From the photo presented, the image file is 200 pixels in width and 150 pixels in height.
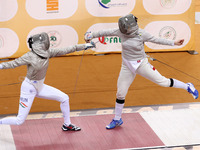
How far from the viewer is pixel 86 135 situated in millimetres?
4668

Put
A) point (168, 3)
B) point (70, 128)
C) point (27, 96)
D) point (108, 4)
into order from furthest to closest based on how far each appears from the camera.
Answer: point (168, 3) < point (108, 4) < point (70, 128) < point (27, 96)

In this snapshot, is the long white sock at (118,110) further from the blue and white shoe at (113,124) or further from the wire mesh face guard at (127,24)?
the wire mesh face guard at (127,24)

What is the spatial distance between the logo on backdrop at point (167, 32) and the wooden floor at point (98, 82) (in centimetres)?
31

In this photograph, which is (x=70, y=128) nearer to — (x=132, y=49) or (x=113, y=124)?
(x=113, y=124)

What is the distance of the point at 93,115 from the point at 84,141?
0.71m

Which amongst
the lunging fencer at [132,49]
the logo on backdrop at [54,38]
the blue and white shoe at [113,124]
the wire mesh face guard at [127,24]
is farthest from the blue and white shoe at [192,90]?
the logo on backdrop at [54,38]

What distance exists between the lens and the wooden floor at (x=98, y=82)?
5539 millimetres

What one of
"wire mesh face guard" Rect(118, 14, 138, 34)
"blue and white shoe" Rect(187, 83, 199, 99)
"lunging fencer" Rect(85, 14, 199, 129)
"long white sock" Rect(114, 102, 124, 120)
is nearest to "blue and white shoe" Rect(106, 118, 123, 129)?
"long white sock" Rect(114, 102, 124, 120)

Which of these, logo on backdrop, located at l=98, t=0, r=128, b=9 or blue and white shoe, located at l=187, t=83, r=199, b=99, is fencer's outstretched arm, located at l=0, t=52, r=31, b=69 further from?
logo on backdrop, located at l=98, t=0, r=128, b=9

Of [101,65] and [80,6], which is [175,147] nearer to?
[101,65]

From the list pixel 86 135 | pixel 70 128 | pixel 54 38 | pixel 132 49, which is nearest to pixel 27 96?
pixel 70 128

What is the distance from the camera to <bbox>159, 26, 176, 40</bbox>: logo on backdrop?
6.27 metres

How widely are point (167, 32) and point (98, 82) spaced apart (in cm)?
145

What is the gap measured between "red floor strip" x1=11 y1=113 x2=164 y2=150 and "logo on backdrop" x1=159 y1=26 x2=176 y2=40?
5.80 ft
